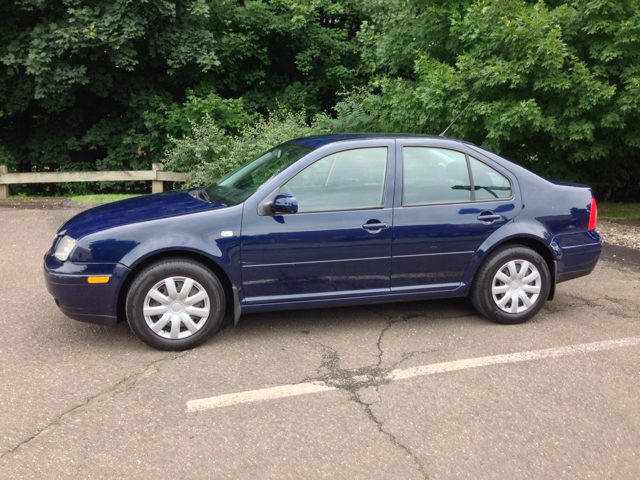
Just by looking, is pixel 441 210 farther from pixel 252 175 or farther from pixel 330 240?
pixel 252 175

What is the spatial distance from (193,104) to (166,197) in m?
8.64

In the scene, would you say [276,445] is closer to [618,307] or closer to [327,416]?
[327,416]

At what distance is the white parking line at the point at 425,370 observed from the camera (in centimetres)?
341

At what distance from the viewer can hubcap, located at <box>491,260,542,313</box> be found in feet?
15.4

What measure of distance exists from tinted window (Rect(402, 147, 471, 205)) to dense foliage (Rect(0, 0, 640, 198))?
408cm

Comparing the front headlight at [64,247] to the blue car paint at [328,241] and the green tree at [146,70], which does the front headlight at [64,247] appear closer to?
the blue car paint at [328,241]

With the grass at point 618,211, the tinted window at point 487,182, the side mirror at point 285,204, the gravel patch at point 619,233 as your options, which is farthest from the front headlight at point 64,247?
the grass at point 618,211

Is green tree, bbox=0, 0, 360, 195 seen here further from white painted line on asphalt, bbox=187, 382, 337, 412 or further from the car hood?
white painted line on asphalt, bbox=187, 382, 337, 412

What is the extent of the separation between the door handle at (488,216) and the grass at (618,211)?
6597mm

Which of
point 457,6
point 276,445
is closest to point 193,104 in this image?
point 457,6

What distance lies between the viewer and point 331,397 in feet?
11.4

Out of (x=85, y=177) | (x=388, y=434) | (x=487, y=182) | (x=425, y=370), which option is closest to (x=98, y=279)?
(x=388, y=434)

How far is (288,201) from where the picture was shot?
4078 mm

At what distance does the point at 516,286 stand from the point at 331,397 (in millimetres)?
2134
